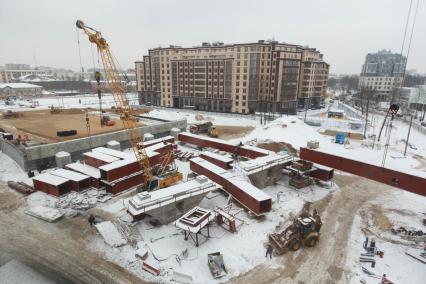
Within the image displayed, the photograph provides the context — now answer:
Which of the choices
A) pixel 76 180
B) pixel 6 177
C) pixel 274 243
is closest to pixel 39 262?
pixel 76 180

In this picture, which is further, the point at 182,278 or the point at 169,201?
the point at 169,201

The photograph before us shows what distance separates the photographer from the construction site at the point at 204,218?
20484mm

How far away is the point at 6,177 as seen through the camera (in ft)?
122

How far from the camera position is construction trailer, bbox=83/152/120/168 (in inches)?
1402

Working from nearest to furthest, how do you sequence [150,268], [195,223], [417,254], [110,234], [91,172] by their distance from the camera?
[150,268] < [417,254] < [195,223] < [110,234] < [91,172]

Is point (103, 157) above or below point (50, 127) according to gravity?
below

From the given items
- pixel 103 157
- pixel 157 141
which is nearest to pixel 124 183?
pixel 103 157

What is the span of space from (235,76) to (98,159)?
67242 millimetres

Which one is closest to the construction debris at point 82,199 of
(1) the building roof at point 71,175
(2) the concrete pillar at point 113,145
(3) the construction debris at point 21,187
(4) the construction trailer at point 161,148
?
(1) the building roof at point 71,175

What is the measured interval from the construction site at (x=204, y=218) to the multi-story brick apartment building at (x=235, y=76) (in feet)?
177

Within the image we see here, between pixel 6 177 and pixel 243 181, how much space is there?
35.3 m

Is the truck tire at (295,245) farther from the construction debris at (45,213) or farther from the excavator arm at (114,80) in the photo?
the construction debris at (45,213)

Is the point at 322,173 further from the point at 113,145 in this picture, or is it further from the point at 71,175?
the point at 113,145

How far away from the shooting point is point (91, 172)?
3500 cm
